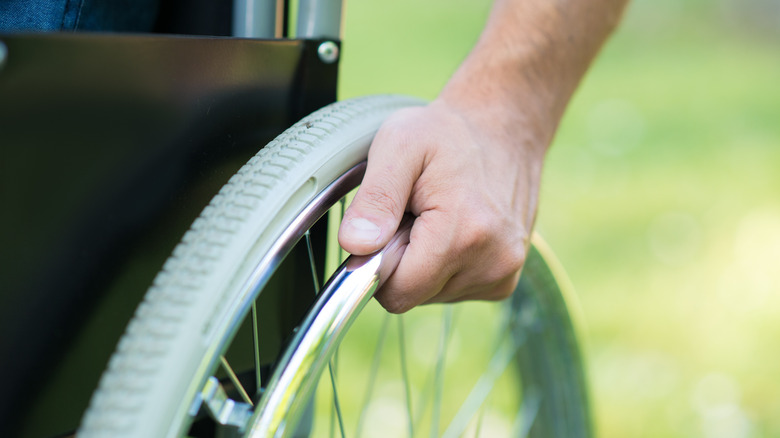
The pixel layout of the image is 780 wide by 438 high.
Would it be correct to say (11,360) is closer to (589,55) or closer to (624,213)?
(589,55)

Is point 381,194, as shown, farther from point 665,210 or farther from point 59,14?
point 665,210

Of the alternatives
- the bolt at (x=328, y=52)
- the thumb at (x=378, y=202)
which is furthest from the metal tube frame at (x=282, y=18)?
the thumb at (x=378, y=202)

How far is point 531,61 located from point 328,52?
0.18m

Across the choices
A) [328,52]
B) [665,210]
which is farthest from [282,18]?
[665,210]

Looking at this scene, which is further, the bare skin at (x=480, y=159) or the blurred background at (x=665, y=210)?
the blurred background at (x=665, y=210)

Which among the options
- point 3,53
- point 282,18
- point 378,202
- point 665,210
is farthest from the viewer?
point 665,210

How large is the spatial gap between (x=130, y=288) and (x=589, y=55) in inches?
17.2

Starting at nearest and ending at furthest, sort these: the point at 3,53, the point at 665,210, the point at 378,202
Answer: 1. the point at 3,53
2. the point at 378,202
3. the point at 665,210

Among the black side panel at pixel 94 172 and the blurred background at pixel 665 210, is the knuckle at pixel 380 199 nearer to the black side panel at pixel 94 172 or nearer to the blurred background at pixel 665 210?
the black side panel at pixel 94 172

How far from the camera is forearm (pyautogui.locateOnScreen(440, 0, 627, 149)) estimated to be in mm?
570

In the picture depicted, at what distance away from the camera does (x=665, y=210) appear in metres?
1.96

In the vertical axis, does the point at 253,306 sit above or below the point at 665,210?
above

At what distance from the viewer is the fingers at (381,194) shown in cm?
42

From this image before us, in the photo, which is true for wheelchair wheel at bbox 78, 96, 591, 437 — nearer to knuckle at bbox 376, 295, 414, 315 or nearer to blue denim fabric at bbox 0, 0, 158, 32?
knuckle at bbox 376, 295, 414, 315
